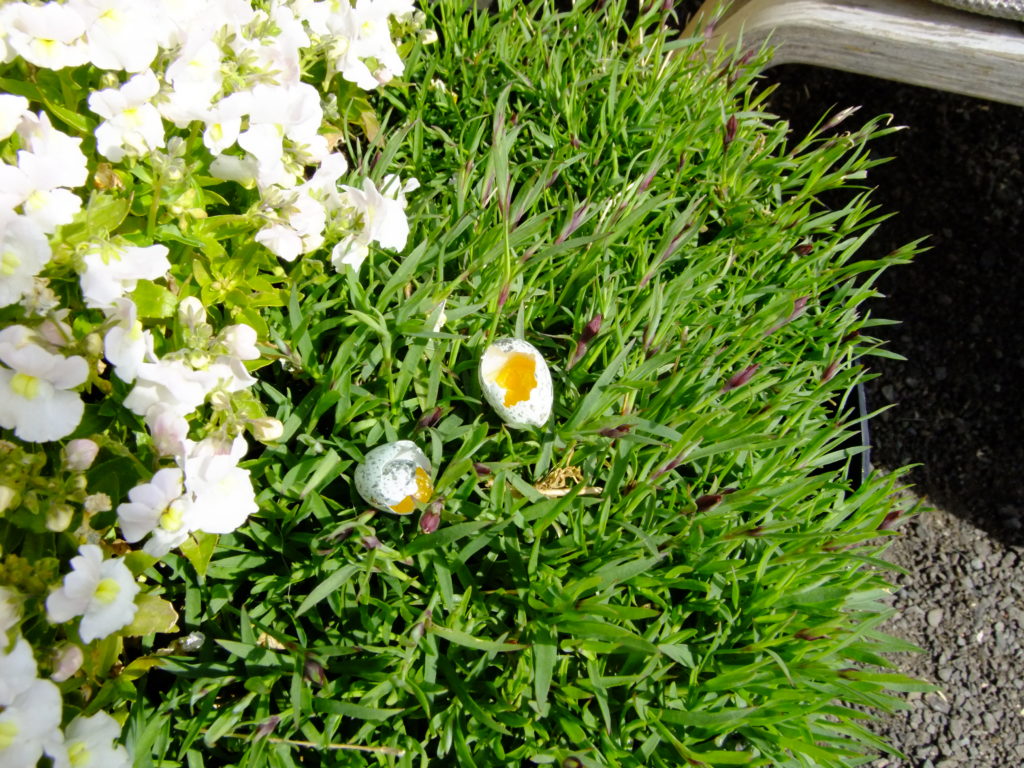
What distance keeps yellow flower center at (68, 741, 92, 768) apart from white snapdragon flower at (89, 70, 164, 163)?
1.98ft

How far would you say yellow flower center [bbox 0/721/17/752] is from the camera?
0.74 meters

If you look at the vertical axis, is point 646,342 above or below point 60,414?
below

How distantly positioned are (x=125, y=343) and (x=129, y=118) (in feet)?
0.83

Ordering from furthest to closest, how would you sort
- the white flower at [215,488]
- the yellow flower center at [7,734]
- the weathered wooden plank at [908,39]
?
the weathered wooden plank at [908,39] → the white flower at [215,488] → the yellow flower center at [7,734]

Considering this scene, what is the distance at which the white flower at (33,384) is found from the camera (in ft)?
2.62

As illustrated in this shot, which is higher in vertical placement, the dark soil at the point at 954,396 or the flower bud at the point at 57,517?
the flower bud at the point at 57,517

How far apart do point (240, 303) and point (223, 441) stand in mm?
216

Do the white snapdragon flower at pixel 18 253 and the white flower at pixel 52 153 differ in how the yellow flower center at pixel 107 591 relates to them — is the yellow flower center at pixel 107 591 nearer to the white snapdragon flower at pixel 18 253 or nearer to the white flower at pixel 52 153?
the white snapdragon flower at pixel 18 253

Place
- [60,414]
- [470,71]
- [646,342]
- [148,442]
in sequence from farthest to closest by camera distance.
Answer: [470,71]
[646,342]
[148,442]
[60,414]

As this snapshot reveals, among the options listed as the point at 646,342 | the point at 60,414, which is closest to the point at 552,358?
the point at 646,342

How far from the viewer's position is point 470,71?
4.96ft

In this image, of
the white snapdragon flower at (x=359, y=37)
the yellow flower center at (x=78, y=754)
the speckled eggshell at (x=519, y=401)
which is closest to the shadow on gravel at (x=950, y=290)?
the speckled eggshell at (x=519, y=401)

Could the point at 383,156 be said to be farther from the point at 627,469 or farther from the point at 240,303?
the point at 627,469

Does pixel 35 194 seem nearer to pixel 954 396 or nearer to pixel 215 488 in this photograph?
pixel 215 488
